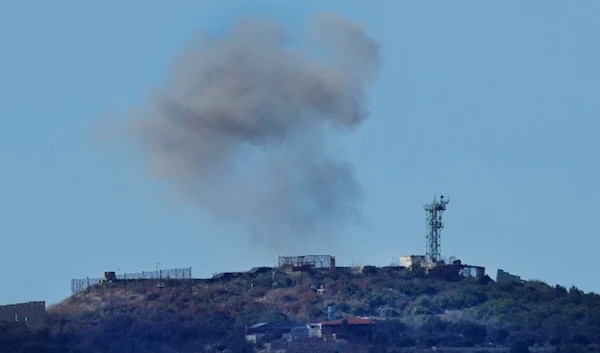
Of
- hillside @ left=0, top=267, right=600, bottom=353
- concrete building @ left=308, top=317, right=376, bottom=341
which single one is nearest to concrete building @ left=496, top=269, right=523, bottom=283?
hillside @ left=0, top=267, right=600, bottom=353

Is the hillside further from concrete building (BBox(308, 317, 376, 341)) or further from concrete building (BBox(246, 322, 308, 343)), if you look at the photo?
concrete building (BBox(308, 317, 376, 341))

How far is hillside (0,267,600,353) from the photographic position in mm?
135125

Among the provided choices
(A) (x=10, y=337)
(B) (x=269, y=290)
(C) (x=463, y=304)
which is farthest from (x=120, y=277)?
(A) (x=10, y=337)

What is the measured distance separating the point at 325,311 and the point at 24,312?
22.7m

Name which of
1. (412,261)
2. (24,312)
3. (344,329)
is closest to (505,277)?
(412,261)

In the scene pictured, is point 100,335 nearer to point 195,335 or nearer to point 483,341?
point 195,335

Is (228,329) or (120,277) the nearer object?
(228,329)

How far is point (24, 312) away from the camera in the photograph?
136375 mm

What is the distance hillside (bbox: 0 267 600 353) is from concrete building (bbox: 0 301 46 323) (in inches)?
42.7

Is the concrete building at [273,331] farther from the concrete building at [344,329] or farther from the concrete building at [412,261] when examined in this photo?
the concrete building at [412,261]

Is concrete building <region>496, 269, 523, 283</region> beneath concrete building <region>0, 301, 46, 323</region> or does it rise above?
above

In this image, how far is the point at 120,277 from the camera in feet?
508

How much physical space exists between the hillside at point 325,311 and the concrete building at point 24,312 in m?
1.08

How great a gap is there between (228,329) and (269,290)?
1681cm
